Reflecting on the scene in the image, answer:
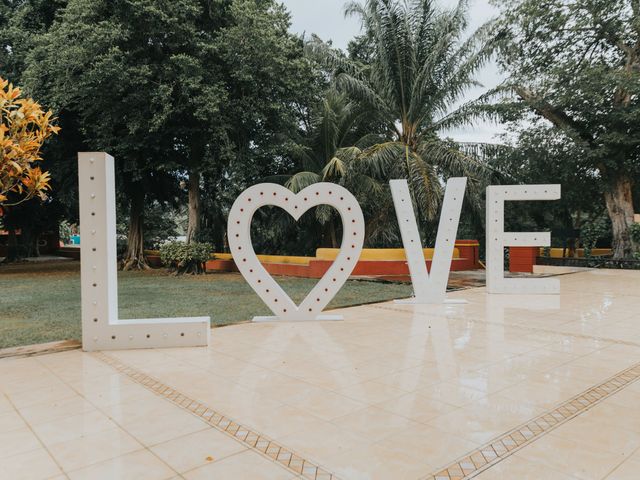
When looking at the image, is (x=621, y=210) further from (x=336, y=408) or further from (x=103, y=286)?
(x=103, y=286)

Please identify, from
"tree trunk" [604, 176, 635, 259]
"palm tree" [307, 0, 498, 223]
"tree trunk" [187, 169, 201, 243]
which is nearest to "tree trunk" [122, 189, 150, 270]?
"tree trunk" [187, 169, 201, 243]

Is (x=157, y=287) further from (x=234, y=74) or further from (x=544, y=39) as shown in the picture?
(x=544, y=39)

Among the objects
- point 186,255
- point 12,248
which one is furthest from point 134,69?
point 12,248

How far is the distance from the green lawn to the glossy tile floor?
5.80 ft

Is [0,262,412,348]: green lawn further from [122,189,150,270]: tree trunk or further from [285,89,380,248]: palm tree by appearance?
[285,89,380,248]: palm tree

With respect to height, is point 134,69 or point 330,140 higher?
point 134,69

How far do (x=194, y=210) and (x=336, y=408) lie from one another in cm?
1353

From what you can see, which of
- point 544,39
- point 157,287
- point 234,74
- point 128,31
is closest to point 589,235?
point 544,39

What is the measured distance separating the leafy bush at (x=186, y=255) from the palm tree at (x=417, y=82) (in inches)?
234

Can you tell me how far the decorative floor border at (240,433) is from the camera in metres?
2.77

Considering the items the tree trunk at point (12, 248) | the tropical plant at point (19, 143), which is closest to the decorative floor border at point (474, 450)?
the tropical plant at point (19, 143)

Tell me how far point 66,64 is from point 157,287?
6.47 metres

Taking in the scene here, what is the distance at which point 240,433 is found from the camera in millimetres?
3266

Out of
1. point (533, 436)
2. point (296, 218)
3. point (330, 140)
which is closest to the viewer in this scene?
point (533, 436)
